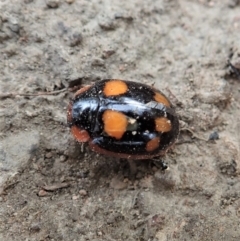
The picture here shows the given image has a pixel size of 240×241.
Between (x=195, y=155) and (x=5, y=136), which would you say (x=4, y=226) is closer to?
(x=5, y=136)

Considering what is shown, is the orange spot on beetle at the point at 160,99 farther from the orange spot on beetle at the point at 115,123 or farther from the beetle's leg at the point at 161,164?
the beetle's leg at the point at 161,164

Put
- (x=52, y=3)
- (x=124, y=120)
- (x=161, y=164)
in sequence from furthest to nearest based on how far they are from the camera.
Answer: (x=52, y=3) → (x=161, y=164) → (x=124, y=120)

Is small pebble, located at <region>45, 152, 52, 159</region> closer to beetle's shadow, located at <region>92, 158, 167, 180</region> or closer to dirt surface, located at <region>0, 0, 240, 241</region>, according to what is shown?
dirt surface, located at <region>0, 0, 240, 241</region>


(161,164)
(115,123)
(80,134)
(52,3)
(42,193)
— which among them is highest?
(52,3)

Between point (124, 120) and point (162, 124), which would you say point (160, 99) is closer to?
point (162, 124)

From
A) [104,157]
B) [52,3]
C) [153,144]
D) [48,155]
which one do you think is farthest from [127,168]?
[52,3]


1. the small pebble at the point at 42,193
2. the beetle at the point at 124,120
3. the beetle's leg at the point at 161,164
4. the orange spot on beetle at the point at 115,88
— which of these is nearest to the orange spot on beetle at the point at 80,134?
the beetle at the point at 124,120
